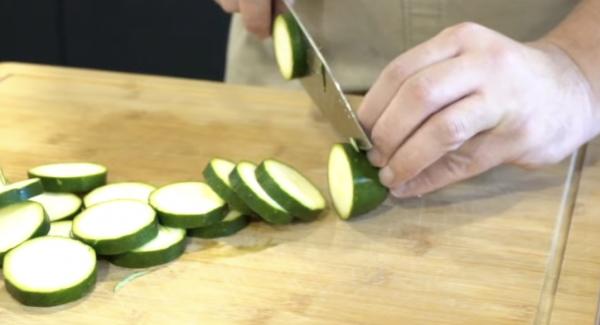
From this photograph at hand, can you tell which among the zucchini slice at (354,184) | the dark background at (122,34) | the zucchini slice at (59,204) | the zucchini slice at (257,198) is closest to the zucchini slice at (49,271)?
the zucchini slice at (59,204)

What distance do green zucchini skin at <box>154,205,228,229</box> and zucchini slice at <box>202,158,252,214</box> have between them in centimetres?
3

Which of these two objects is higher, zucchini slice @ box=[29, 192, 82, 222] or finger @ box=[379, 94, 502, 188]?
finger @ box=[379, 94, 502, 188]

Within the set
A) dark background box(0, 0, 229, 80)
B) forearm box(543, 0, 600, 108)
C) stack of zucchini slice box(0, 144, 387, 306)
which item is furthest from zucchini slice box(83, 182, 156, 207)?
dark background box(0, 0, 229, 80)

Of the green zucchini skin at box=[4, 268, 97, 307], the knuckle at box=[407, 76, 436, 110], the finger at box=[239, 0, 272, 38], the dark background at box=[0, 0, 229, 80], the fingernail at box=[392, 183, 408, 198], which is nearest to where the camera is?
the green zucchini skin at box=[4, 268, 97, 307]

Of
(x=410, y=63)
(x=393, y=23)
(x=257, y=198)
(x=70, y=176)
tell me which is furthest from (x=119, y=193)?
(x=393, y=23)

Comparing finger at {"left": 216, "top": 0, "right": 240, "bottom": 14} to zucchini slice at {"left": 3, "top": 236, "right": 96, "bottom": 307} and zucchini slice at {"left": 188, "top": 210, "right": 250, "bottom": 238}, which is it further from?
zucchini slice at {"left": 3, "top": 236, "right": 96, "bottom": 307}

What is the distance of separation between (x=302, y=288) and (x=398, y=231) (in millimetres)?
184

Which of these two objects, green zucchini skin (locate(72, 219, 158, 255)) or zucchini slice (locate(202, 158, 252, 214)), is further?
zucchini slice (locate(202, 158, 252, 214))

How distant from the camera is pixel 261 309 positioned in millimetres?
1056

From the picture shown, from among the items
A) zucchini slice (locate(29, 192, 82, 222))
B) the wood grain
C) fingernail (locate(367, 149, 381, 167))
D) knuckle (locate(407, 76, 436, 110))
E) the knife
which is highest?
knuckle (locate(407, 76, 436, 110))

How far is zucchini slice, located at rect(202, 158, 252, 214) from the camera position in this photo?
122 centimetres

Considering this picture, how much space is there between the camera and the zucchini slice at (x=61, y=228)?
117 cm

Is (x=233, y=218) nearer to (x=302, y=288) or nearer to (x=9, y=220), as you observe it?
(x=302, y=288)

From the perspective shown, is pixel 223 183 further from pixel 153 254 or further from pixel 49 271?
pixel 49 271
